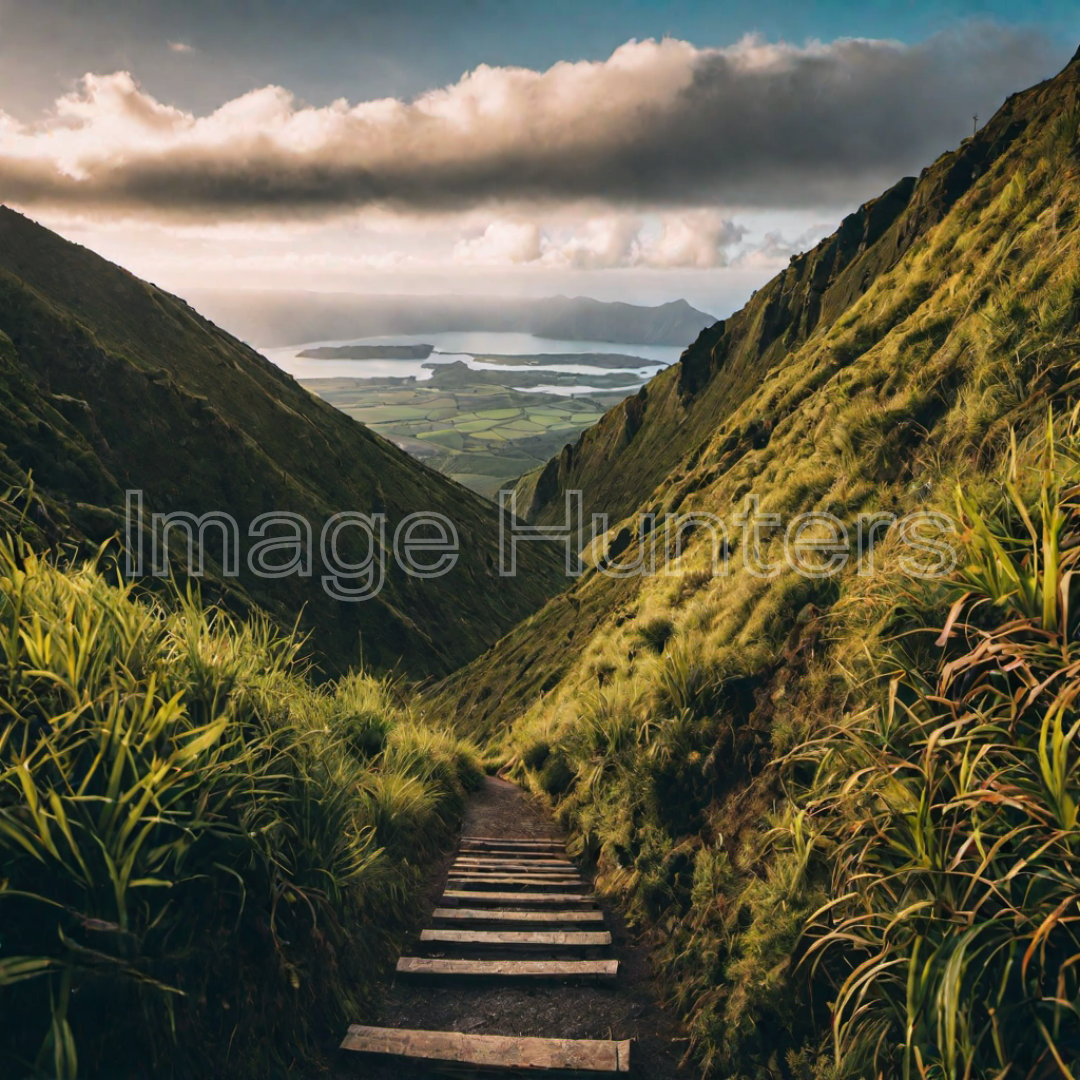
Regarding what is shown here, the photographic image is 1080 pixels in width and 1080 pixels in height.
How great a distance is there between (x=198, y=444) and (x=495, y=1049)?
6501cm

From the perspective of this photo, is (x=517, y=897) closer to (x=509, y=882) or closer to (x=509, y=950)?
(x=509, y=882)

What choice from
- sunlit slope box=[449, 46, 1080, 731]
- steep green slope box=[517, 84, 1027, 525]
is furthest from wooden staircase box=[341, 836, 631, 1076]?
steep green slope box=[517, 84, 1027, 525]

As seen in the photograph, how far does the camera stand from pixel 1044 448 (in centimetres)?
469

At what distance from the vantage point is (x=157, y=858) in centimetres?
339

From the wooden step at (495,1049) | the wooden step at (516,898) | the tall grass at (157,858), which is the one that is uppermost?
the tall grass at (157,858)

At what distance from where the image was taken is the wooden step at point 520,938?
503 centimetres

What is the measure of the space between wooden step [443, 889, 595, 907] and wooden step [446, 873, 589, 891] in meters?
0.21

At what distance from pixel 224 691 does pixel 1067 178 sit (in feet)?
35.7

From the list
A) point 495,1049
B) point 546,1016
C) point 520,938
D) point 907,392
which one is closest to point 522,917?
point 520,938

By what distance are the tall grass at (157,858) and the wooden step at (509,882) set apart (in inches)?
58.2

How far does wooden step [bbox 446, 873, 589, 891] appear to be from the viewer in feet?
20.6

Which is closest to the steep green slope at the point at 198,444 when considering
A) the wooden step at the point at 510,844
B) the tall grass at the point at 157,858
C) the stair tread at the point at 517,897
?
the wooden step at the point at 510,844

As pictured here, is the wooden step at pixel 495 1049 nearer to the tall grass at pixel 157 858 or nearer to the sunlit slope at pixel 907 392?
the tall grass at pixel 157 858

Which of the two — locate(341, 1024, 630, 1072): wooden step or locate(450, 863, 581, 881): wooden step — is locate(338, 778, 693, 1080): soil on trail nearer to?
locate(341, 1024, 630, 1072): wooden step
